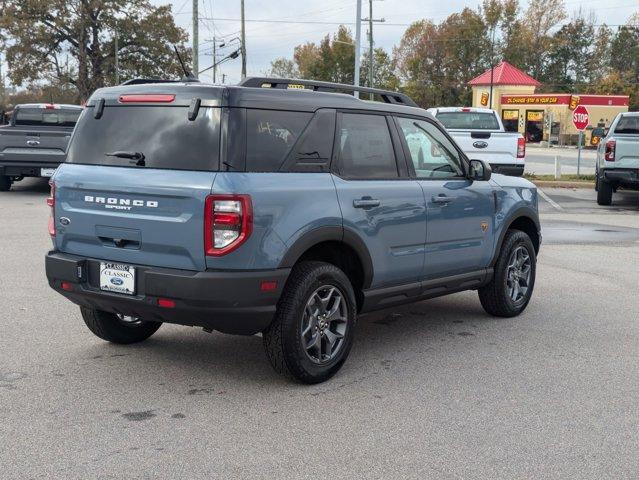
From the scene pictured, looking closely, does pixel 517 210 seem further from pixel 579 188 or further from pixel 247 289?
pixel 579 188

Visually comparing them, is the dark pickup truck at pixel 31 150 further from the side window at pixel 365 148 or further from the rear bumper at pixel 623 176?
the side window at pixel 365 148

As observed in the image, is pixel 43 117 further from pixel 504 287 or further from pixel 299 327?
pixel 299 327

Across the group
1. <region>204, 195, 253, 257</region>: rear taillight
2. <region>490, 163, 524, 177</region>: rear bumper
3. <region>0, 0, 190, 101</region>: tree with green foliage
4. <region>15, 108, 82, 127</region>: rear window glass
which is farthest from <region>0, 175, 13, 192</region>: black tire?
<region>0, 0, 190, 101</region>: tree with green foliage

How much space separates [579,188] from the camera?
2145 centimetres

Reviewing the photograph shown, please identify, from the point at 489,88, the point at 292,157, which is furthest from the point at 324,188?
the point at 489,88

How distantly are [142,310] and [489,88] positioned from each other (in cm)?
7238

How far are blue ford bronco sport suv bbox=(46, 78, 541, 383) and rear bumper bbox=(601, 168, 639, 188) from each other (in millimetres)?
11070

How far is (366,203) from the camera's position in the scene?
17.5ft

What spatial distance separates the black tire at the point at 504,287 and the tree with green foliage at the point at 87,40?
52035 mm

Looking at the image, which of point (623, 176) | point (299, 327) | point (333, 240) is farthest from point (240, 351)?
point (623, 176)

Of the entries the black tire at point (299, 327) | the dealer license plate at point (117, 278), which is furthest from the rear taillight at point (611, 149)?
the dealer license plate at point (117, 278)

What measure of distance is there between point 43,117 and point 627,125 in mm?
12533

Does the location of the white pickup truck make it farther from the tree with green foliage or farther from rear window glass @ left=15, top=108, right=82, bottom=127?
the tree with green foliage

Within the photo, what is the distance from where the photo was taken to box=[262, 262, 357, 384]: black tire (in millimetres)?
4840
